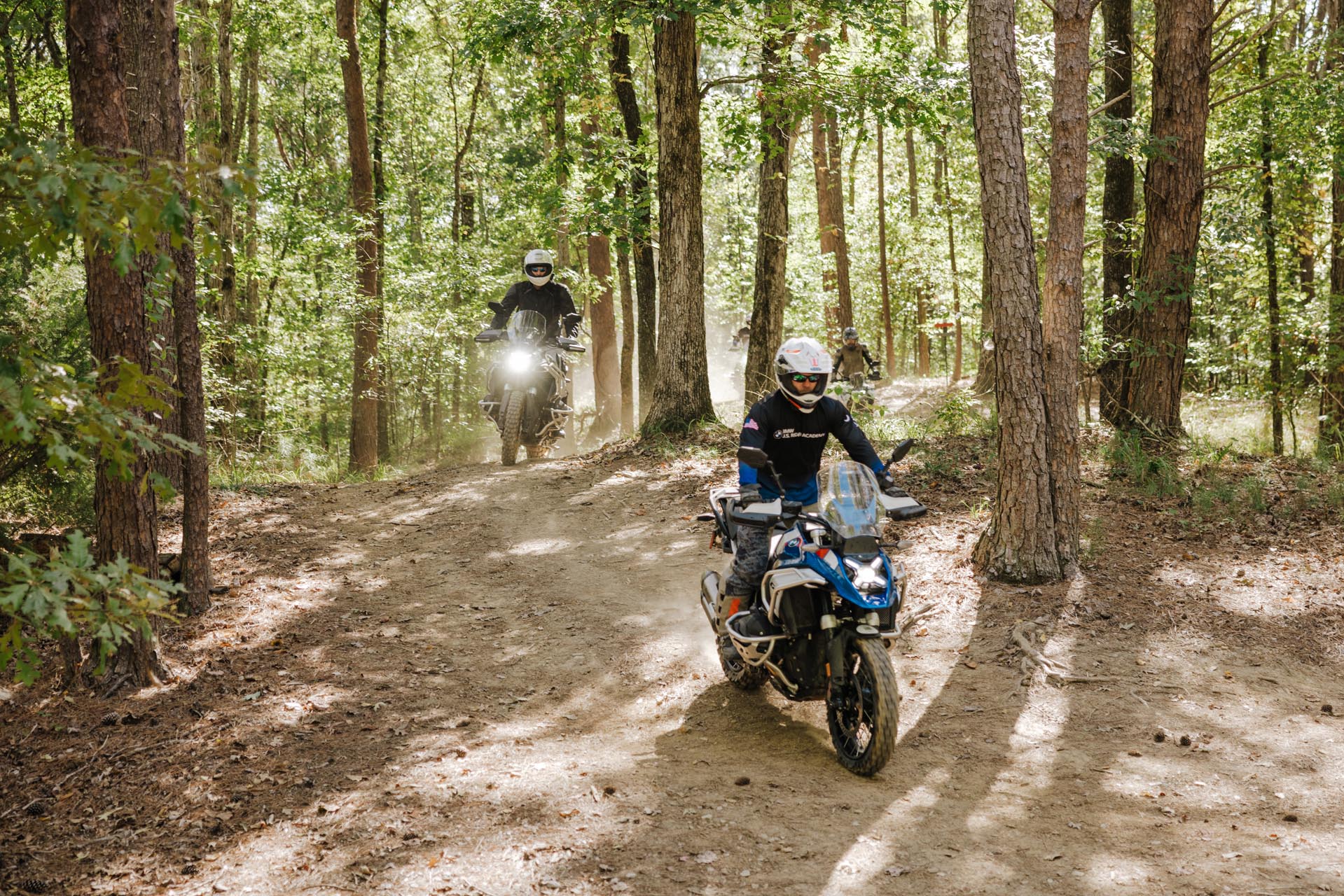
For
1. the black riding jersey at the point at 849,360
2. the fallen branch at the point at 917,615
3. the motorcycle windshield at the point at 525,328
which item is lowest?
the fallen branch at the point at 917,615

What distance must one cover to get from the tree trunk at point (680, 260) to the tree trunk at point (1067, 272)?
605 centimetres

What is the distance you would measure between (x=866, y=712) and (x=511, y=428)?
8.86 m

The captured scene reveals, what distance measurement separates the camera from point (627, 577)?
354 inches

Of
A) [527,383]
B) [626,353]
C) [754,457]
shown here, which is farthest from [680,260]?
[626,353]

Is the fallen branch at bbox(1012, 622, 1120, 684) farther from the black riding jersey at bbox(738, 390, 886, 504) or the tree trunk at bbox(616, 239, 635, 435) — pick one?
the tree trunk at bbox(616, 239, 635, 435)

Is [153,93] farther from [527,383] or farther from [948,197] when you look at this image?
[948,197]

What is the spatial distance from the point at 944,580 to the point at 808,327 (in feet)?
83.0

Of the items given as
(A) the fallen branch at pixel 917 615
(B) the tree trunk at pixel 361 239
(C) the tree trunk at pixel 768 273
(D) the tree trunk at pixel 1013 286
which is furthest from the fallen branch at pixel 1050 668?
(B) the tree trunk at pixel 361 239

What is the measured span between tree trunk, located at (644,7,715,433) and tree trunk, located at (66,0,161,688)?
26.0 feet

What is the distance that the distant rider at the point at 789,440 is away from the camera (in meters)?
5.65

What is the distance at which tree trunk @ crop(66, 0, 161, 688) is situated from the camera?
19.2 ft

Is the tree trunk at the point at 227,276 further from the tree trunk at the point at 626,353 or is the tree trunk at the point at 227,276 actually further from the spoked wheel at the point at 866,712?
the spoked wheel at the point at 866,712

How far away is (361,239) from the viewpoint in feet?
60.0

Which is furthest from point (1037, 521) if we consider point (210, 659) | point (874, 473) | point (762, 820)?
point (210, 659)
